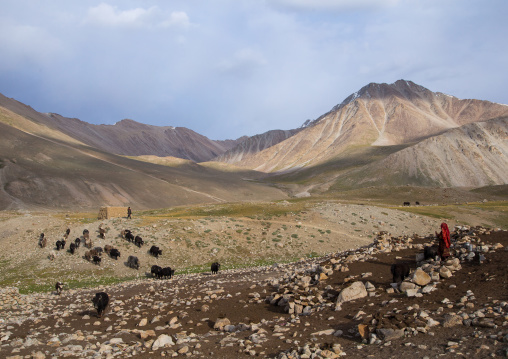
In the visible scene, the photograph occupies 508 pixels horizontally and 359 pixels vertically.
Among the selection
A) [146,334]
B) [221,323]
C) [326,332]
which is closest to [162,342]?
[146,334]

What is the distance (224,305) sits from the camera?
14664 millimetres

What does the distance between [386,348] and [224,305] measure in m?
7.50

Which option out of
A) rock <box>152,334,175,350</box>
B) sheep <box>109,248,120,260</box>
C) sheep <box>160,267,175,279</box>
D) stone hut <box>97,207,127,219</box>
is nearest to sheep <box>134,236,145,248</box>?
→ sheep <box>109,248,120,260</box>

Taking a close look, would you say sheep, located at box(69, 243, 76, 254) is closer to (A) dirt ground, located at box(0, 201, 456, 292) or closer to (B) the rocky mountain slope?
(A) dirt ground, located at box(0, 201, 456, 292)

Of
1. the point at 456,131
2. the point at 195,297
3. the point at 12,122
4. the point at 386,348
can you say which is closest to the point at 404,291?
the point at 386,348

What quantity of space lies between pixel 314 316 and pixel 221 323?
2.99 meters

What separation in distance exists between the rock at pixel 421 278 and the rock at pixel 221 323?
20.7 feet

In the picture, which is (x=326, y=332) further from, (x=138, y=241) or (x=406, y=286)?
(x=138, y=241)

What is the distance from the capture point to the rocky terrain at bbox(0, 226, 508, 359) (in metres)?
8.83

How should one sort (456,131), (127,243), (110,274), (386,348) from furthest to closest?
(456,131), (127,243), (110,274), (386,348)

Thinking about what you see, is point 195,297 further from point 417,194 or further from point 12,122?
point 12,122

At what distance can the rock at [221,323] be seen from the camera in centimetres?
1189

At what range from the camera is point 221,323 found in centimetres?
1202

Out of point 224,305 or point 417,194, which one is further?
point 417,194
